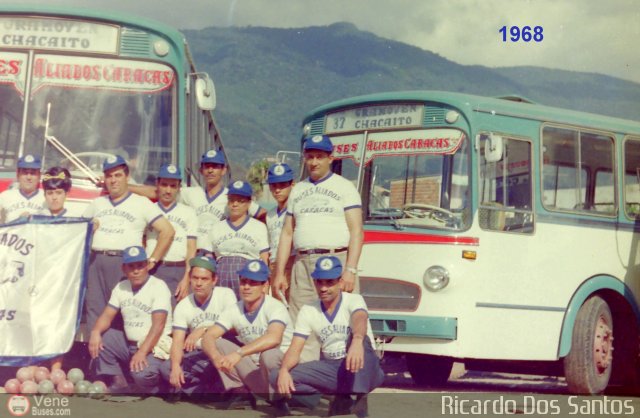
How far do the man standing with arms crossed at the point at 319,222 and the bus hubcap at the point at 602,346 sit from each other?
3112 mm

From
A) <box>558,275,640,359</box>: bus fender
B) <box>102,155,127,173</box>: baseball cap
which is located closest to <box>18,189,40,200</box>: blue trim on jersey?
<box>102,155,127,173</box>: baseball cap

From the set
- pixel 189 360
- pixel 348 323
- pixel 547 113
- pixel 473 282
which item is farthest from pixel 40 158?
pixel 547 113

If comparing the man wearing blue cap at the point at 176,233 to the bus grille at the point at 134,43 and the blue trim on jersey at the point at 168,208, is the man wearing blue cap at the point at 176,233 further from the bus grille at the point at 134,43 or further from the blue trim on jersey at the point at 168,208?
the bus grille at the point at 134,43

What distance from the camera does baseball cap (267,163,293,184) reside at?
900 cm

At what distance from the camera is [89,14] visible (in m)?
9.64

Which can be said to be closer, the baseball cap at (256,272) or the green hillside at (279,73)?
the baseball cap at (256,272)

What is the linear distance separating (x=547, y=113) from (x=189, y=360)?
4444mm

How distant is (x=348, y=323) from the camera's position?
307 inches

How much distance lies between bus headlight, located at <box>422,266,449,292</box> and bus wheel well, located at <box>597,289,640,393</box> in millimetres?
1932

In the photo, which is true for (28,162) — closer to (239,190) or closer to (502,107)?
(239,190)

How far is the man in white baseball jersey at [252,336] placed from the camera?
7.89 m

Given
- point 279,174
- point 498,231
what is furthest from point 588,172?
point 279,174

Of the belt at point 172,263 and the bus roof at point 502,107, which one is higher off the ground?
the bus roof at point 502,107

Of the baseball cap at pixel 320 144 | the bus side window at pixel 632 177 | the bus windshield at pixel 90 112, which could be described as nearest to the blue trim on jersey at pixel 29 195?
the bus windshield at pixel 90 112
